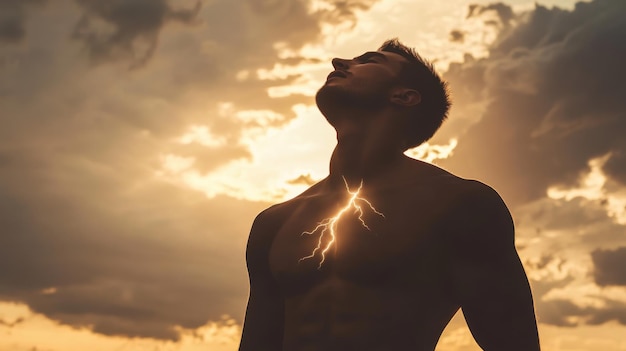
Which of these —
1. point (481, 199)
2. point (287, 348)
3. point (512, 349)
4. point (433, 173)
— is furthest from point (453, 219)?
point (287, 348)

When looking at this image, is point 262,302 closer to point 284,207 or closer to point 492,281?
point 284,207

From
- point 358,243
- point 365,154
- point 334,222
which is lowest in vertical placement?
point 358,243

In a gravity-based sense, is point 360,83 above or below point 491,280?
above

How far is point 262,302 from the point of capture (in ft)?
18.5

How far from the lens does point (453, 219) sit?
16.0 ft

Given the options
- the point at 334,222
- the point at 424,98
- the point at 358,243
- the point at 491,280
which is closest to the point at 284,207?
the point at 334,222

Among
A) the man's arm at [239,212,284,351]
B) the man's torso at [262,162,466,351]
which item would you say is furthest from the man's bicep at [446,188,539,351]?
the man's arm at [239,212,284,351]

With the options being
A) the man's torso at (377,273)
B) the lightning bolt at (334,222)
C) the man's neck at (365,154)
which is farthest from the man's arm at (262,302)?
the man's neck at (365,154)

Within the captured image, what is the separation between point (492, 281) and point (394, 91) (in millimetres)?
1777

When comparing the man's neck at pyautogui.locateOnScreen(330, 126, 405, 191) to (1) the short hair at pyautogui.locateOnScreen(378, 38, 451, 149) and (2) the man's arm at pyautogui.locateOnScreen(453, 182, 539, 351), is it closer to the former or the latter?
(1) the short hair at pyautogui.locateOnScreen(378, 38, 451, 149)

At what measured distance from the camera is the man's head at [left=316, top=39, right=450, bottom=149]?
5688 millimetres

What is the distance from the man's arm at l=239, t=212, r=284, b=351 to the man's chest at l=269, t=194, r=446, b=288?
18 centimetres

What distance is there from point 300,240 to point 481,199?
4.47ft

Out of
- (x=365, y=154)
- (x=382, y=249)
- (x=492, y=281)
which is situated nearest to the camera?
(x=492, y=281)
